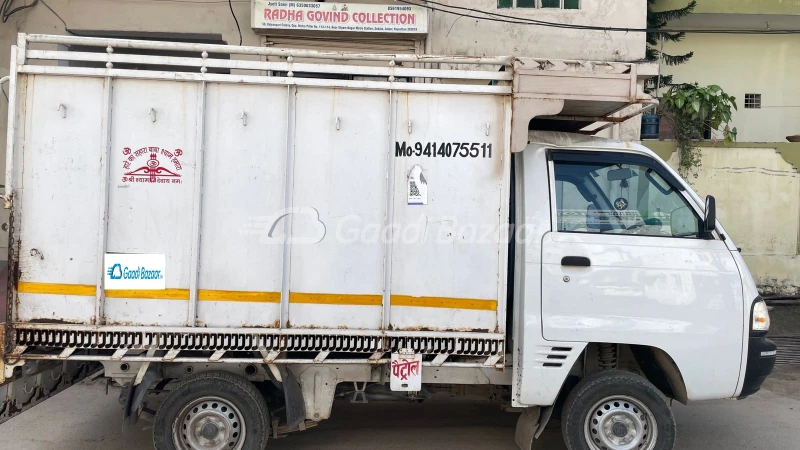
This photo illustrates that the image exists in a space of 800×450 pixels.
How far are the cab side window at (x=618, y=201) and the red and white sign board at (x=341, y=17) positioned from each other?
5.72m

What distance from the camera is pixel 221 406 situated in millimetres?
4402

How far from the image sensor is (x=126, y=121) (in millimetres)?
4246

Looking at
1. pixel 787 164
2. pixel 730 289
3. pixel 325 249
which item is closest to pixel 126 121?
pixel 325 249

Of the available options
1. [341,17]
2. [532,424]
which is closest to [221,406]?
[532,424]

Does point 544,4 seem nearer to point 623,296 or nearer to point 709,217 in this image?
point 709,217

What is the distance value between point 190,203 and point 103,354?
122cm

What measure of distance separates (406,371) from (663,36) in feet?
35.2

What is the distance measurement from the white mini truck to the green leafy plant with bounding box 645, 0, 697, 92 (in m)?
9.04

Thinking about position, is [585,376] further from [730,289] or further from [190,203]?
[190,203]

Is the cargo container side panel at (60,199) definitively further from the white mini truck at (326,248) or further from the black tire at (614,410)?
the black tire at (614,410)

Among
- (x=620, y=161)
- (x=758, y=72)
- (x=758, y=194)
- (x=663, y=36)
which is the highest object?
(x=663, y=36)

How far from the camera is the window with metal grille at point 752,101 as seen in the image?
13.1 meters

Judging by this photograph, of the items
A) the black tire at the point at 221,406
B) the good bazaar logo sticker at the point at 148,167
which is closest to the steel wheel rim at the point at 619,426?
the black tire at the point at 221,406

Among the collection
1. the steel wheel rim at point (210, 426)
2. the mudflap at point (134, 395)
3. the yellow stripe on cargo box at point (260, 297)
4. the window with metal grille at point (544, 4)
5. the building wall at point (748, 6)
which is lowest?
the steel wheel rim at point (210, 426)
